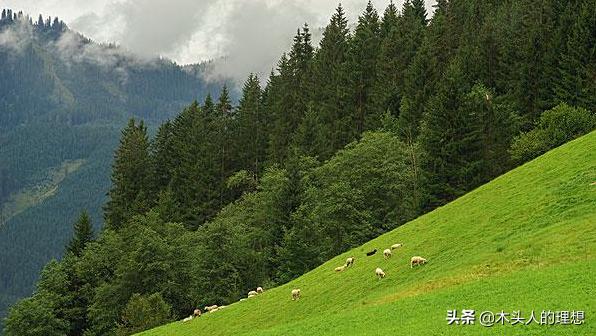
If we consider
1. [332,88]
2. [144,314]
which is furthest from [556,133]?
[332,88]

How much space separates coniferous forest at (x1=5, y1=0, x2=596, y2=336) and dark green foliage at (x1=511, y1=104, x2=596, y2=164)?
189mm

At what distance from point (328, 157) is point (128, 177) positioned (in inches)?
2194

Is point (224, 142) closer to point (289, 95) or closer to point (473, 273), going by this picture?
point (289, 95)

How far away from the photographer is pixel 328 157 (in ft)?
356

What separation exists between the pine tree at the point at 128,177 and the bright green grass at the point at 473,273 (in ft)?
277

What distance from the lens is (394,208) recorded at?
78938 mm

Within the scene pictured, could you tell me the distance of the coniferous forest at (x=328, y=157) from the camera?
73.1 meters

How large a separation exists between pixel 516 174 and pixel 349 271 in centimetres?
1618

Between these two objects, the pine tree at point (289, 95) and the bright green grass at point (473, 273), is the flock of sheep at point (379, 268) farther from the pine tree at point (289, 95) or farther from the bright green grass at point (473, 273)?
the pine tree at point (289, 95)

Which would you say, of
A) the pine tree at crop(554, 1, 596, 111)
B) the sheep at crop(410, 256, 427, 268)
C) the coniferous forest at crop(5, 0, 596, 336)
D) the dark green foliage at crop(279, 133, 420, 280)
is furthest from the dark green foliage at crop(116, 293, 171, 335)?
the pine tree at crop(554, 1, 596, 111)

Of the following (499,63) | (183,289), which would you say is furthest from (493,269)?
(499,63)

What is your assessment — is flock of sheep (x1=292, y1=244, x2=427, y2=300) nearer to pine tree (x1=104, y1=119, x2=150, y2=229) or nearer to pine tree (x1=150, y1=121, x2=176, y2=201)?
pine tree (x1=104, y1=119, x2=150, y2=229)

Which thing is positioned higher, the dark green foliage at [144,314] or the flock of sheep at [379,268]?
the flock of sheep at [379,268]

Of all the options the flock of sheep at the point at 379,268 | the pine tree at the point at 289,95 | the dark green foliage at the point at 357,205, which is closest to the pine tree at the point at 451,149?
the dark green foliage at the point at 357,205
